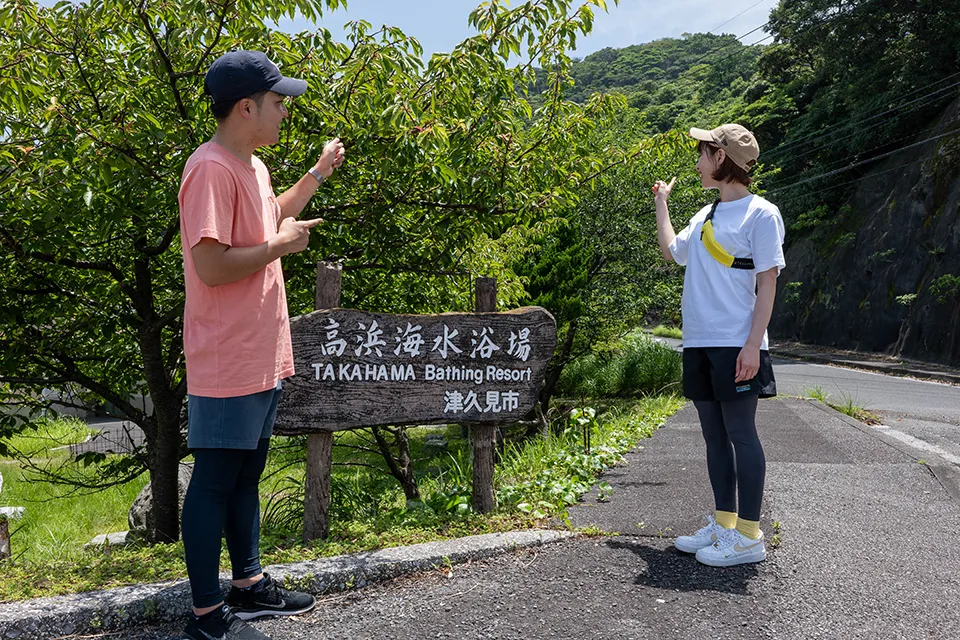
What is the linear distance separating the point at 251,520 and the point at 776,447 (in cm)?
488

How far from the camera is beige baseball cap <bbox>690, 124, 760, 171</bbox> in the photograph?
3.20 m

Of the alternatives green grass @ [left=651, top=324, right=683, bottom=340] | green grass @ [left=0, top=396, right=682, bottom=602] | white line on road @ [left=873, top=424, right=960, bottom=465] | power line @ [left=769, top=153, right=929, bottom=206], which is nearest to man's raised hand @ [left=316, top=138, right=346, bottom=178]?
green grass @ [left=0, top=396, right=682, bottom=602]

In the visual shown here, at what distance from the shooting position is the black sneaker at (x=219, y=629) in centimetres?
239

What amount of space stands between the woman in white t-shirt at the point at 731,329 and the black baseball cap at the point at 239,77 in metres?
1.90

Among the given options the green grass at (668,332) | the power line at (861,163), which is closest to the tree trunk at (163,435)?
the power line at (861,163)

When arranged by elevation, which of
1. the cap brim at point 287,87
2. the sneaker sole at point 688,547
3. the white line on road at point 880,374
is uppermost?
the cap brim at point 287,87

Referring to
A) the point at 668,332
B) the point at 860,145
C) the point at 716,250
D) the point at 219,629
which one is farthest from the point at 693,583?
the point at 668,332

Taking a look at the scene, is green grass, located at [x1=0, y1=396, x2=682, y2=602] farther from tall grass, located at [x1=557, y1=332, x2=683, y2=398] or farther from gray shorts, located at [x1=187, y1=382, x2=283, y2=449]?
tall grass, located at [x1=557, y1=332, x2=683, y2=398]

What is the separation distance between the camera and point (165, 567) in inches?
119

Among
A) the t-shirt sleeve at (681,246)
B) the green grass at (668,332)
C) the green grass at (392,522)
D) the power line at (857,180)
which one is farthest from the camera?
the green grass at (668,332)

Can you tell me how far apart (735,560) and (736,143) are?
1829 mm

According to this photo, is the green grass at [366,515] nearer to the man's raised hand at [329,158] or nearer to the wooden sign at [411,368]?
the wooden sign at [411,368]

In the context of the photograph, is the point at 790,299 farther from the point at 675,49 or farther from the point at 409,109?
the point at 675,49

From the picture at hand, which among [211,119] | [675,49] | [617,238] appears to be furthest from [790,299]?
[675,49]
